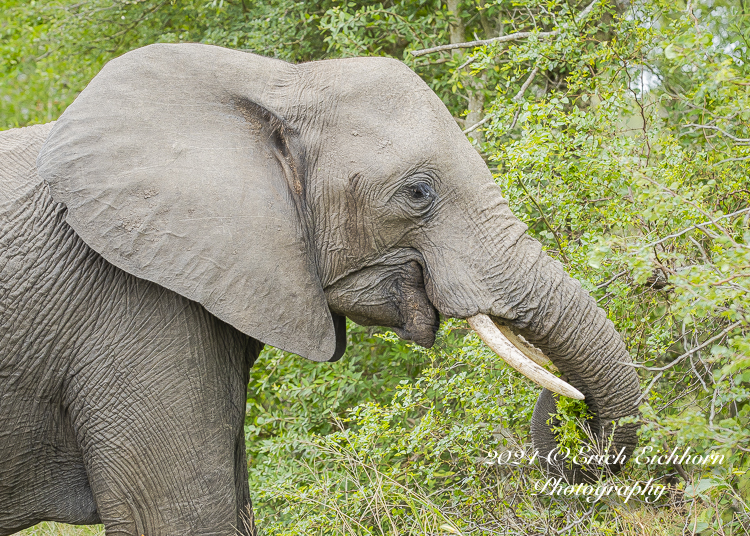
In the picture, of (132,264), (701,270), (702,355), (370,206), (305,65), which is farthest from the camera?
(702,355)

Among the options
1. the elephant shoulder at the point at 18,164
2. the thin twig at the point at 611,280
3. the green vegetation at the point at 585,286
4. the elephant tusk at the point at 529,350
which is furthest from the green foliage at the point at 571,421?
the elephant shoulder at the point at 18,164

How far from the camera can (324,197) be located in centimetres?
315

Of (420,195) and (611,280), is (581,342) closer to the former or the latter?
(611,280)

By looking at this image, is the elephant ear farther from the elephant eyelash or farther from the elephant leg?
the elephant eyelash

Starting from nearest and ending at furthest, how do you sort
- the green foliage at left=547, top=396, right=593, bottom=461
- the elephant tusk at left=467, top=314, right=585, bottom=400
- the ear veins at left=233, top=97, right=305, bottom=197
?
the elephant tusk at left=467, top=314, right=585, bottom=400
the ear veins at left=233, top=97, right=305, bottom=197
the green foliage at left=547, top=396, right=593, bottom=461

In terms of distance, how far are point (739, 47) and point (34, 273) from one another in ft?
11.1

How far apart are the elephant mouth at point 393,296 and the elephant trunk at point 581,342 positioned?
0.29m

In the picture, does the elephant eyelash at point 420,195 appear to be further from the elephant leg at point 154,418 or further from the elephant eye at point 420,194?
the elephant leg at point 154,418

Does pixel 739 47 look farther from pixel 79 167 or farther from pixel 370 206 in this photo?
pixel 79 167

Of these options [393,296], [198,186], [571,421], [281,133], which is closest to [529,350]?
[571,421]

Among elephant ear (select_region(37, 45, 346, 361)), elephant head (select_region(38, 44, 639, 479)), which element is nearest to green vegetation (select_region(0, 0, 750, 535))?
elephant head (select_region(38, 44, 639, 479))

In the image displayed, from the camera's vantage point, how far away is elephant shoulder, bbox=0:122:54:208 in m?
3.08

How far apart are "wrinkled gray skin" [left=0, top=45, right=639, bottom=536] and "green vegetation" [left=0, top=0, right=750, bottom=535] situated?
49 centimetres

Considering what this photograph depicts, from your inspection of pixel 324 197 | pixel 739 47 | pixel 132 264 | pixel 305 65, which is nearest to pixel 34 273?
pixel 132 264
